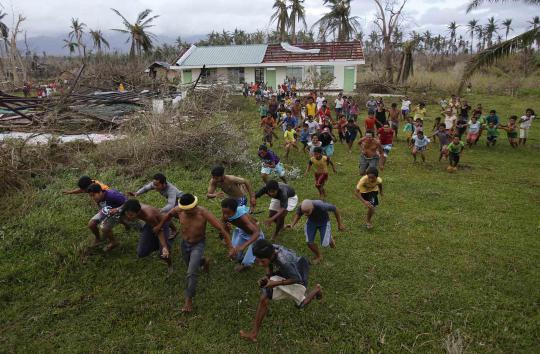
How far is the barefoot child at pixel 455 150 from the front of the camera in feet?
32.1

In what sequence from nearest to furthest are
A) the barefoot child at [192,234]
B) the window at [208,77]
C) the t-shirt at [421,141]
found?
the barefoot child at [192,234]
the t-shirt at [421,141]
the window at [208,77]

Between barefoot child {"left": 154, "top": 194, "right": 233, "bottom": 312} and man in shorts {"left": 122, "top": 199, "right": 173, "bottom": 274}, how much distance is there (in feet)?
1.15

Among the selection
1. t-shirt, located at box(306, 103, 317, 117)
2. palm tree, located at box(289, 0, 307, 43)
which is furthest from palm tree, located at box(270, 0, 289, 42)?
t-shirt, located at box(306, 103, 317, 117)

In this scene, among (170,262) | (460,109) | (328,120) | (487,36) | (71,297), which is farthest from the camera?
(487,36)

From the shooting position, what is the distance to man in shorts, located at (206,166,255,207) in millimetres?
5676

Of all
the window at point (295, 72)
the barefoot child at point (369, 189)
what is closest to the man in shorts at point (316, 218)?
the barefoot child at point (369, 189)

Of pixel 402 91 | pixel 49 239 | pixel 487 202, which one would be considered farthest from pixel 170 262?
pixel 402 91

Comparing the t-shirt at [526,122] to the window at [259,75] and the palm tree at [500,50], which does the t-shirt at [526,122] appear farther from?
the window at [259,75]

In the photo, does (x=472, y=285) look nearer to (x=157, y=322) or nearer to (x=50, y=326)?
(x=157, y=322)

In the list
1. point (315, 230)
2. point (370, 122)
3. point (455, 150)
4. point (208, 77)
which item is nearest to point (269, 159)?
point (315, 230)

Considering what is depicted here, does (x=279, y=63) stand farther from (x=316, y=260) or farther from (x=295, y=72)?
(x=316, y=260)

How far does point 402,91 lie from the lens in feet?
83.4

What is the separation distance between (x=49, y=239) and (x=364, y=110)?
18.2 metres

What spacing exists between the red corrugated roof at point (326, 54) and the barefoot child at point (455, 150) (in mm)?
18535
